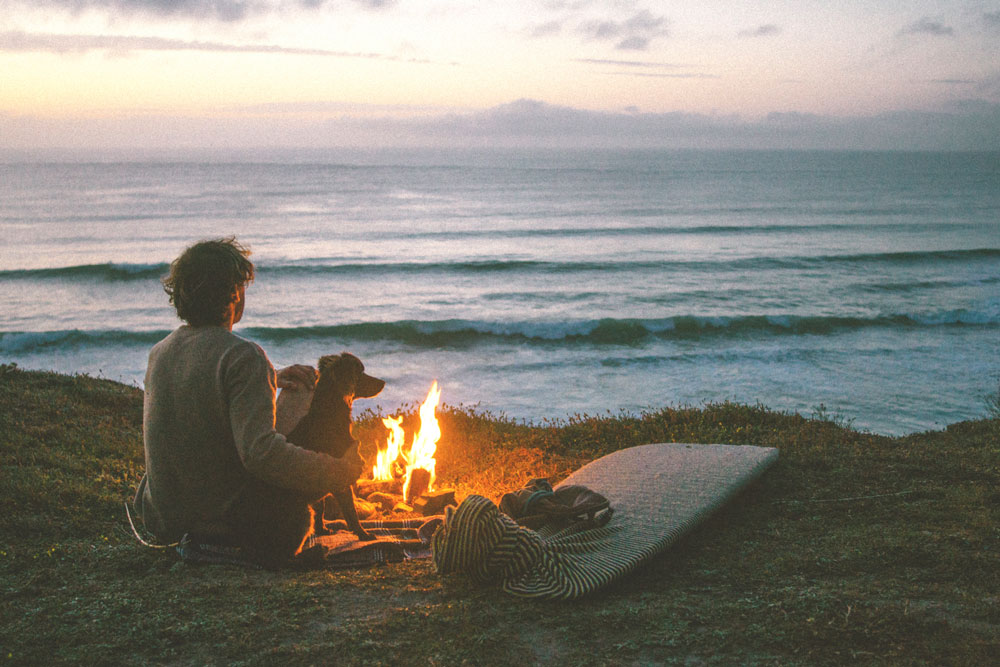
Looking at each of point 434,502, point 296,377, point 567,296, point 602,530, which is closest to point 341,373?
point 296,377

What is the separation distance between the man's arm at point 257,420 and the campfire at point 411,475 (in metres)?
1.98

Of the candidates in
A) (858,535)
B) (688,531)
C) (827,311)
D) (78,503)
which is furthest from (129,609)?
(827,311)

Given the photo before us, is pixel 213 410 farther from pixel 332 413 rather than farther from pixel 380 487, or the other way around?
pixel 380 487

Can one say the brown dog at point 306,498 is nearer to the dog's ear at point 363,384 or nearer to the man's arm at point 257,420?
the dog's ear at point 363,384

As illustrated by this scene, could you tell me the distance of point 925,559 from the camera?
4434mm

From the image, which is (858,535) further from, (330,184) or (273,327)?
(330,184)

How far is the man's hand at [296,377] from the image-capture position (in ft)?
16.3

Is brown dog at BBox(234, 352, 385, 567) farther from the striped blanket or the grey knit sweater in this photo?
the striped blanket

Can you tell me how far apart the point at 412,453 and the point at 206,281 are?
2950 mm

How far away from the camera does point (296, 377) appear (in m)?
5.00

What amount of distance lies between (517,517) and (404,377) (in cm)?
1229

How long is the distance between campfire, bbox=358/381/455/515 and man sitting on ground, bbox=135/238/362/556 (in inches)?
67.7

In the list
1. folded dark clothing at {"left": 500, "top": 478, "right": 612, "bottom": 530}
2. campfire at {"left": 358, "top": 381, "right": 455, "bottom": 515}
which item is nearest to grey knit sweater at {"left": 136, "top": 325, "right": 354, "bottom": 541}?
folded dark clothing at {"left": 500, "top": 478, "right": 612, "bottom": 530}

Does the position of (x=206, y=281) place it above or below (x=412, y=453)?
above
